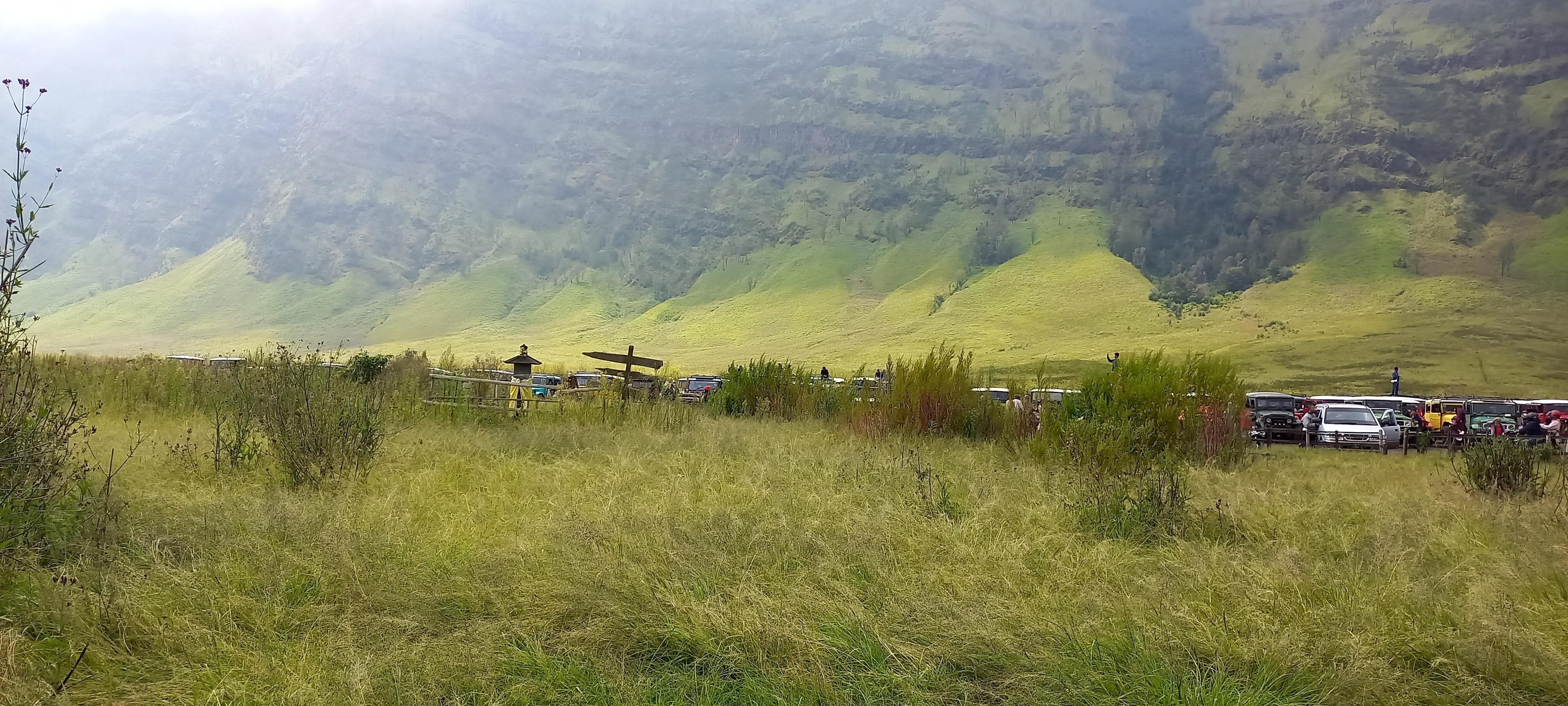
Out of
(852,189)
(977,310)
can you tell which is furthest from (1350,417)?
(852,189)

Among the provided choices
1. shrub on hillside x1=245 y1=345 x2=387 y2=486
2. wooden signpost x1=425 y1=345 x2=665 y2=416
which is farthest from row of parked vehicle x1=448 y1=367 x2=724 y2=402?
shrub on hillside x1=245 y1=345 x2=387 y2=486

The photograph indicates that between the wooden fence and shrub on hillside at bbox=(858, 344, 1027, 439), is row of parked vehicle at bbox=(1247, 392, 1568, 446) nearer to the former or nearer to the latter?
shrub on hillside at bbox=(858, 344, 1027, 439)

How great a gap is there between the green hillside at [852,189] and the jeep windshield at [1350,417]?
4282 centimetres

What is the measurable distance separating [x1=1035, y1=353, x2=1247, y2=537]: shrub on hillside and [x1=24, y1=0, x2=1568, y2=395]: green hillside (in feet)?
183

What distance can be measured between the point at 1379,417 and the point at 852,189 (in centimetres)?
11777

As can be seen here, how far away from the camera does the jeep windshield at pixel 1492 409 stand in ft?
102

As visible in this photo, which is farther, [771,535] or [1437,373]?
[1437,373]

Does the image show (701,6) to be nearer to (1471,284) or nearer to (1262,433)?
(1471,284)

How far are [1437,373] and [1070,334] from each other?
30433mm

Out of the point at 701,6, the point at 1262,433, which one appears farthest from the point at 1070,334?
the point at 701,6

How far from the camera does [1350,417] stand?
24344 millimetres

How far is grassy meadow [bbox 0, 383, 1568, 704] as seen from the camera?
406 centimetres

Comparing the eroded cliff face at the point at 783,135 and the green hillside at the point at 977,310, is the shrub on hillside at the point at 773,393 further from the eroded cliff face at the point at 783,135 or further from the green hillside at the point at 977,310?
the eroded cliff face at the point at 783,135

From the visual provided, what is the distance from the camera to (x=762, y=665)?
4250 millimetres
